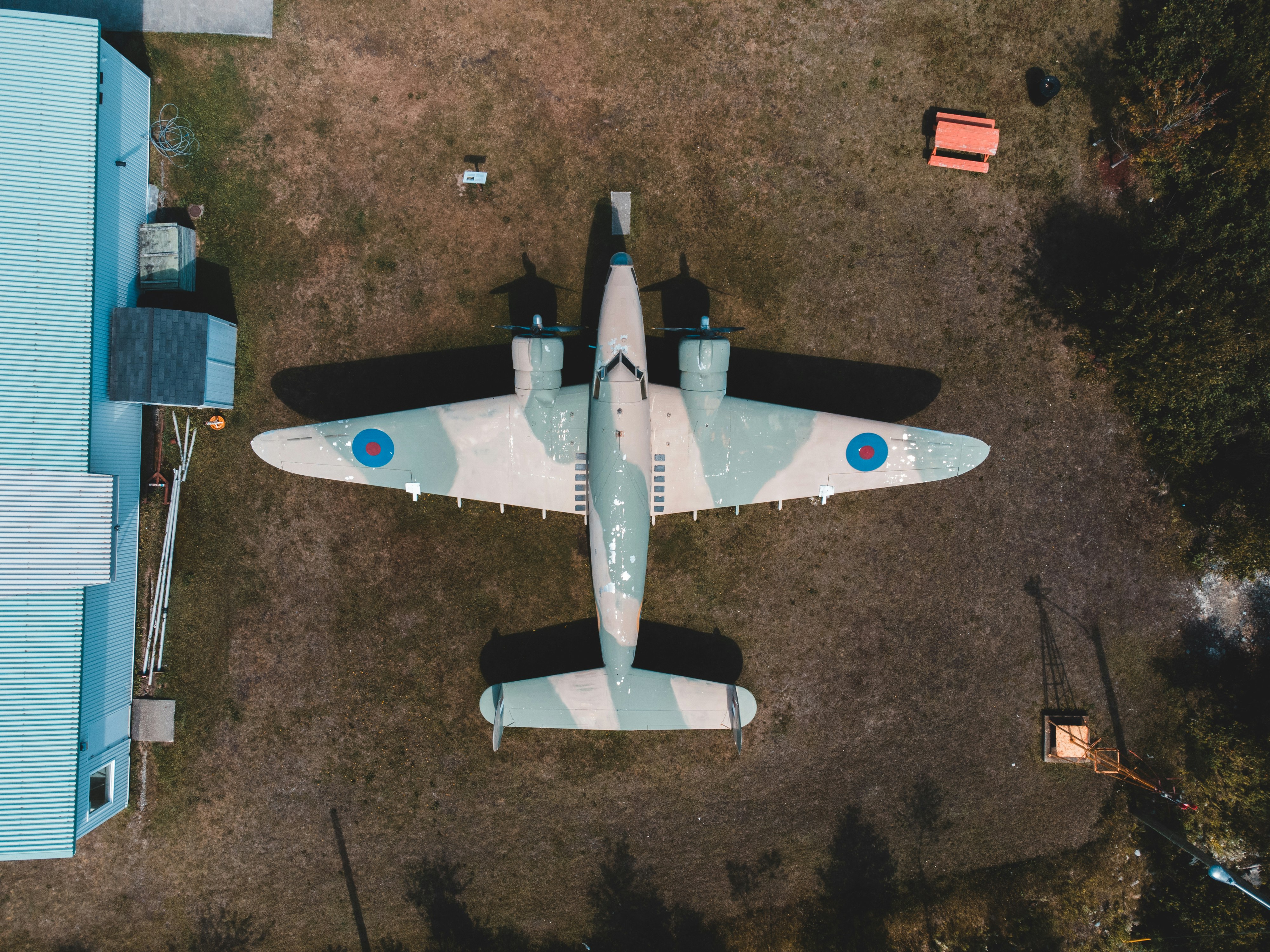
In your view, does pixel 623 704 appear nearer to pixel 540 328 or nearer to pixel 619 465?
pixel 619 465

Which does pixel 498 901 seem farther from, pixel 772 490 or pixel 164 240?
pixel 164 240

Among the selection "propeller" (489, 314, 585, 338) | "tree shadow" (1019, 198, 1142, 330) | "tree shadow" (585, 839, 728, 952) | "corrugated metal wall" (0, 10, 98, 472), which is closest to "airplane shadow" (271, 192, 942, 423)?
"propeller" (489, 314, 585, 338)

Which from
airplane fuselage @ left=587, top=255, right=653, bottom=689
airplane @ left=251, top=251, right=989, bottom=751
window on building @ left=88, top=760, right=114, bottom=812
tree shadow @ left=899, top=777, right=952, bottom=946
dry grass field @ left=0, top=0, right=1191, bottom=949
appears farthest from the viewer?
tree shadow @ left=899, top=777, right=952, bottom=946

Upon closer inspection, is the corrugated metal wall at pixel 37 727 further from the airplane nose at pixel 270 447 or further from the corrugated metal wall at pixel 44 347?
the airplane nose at pixel 270 447

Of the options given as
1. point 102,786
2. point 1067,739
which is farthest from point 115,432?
point 1067,739

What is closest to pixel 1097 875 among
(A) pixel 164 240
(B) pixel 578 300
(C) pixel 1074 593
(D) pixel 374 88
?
(C) pixel 1074 593

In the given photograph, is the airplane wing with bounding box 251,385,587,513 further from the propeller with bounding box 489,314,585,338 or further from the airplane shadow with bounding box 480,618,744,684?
the airplane shadow with bounding box 480,618,744,684
